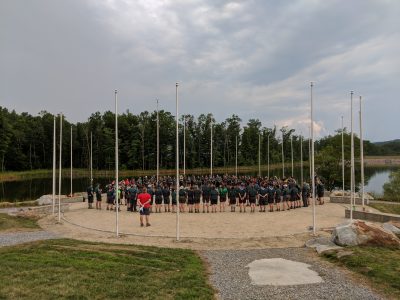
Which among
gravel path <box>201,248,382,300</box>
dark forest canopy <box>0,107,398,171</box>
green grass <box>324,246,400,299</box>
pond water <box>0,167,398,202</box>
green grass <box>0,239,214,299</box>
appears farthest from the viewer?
dark forest canopy <box>0,107,398,171</box>

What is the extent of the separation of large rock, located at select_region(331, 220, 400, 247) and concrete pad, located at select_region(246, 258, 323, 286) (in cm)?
290

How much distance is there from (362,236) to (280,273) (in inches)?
192

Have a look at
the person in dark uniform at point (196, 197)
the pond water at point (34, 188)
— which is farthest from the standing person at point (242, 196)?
the pond water at point (34, 188)

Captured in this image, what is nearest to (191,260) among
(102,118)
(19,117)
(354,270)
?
(354,270)

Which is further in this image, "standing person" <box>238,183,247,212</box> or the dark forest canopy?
the dark forest canopy

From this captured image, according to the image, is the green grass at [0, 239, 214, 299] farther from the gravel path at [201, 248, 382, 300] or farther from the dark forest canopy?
the dark forest canopy

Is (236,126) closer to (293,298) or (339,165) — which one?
(339,165)

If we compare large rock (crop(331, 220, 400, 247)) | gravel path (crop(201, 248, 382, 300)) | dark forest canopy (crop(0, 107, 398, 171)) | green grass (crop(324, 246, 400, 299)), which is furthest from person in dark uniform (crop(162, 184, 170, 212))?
dark forest canopy (crop(0, 107, 398, 171))

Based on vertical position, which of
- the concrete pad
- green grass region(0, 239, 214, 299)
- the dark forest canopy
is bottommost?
the concrete pad

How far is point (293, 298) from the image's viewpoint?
8.83 metres

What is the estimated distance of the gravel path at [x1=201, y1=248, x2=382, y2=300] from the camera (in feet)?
29.7

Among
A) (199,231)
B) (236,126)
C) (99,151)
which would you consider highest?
(236,126)

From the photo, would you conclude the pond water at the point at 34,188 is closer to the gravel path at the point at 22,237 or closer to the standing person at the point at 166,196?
the standing person at the point at 166,196

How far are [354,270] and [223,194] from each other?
14.0 m
